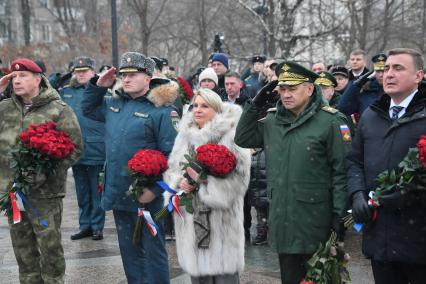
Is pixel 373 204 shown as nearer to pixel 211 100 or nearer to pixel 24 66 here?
pixel 211 100

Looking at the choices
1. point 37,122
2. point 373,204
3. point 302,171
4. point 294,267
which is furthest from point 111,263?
point 373,204

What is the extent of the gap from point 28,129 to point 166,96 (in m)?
1.28

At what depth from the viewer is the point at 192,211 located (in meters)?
5.08

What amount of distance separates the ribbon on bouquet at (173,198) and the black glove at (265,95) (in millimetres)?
997

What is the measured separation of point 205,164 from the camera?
4.90m

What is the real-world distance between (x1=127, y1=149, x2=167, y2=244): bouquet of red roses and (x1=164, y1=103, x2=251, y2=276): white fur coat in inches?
6.1

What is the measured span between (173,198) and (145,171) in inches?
13.0

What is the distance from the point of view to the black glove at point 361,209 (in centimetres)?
415

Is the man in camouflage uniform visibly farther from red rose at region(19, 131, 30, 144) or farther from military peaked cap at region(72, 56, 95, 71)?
military peaked cap at region(72, 56, 95, 71)

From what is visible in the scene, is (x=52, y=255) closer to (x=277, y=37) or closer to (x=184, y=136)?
(x=184, y=136)

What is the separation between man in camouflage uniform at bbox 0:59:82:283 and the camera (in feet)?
18.3

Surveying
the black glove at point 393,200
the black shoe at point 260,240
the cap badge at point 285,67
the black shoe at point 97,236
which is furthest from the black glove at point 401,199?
the black shoe at point 97,236

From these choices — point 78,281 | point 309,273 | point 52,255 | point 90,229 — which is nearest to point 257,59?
point 90,229

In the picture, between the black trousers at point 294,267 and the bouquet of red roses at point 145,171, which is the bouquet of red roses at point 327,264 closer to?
the black trousers at point 294,267
